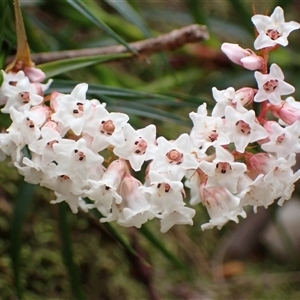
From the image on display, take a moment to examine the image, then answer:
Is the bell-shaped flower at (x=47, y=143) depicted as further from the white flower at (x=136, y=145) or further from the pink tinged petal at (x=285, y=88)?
the pink tinged petal at (x=285, y=88)

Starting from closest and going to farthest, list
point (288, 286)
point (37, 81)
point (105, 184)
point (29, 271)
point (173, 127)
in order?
point (105, 184)
point (37, 81)
point (29, 271)
point (288, 286)
point (173, 127)

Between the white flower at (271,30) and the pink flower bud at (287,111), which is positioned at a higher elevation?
the white flower at (271,30)

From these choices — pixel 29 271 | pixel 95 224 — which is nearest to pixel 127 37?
pixel 95 224

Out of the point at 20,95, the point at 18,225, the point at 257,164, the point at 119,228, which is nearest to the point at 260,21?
the point at 257,164

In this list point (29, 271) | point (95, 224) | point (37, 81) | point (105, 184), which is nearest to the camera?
point (105, 184)

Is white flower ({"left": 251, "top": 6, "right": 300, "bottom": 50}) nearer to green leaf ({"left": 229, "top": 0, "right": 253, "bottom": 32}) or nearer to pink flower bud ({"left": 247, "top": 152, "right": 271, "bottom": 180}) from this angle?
pink flower bud ({"left": 247, "top": 152, "right": 271, "bottom": 180})


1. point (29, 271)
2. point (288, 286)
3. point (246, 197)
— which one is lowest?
point (288, 286)

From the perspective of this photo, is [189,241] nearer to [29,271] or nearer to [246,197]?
[29,271]

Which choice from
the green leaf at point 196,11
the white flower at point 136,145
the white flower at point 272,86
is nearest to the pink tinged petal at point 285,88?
the white flower at point 272,86

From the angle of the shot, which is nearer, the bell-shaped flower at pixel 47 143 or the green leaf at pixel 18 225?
the bell-shaped flower at pixel 47 143
